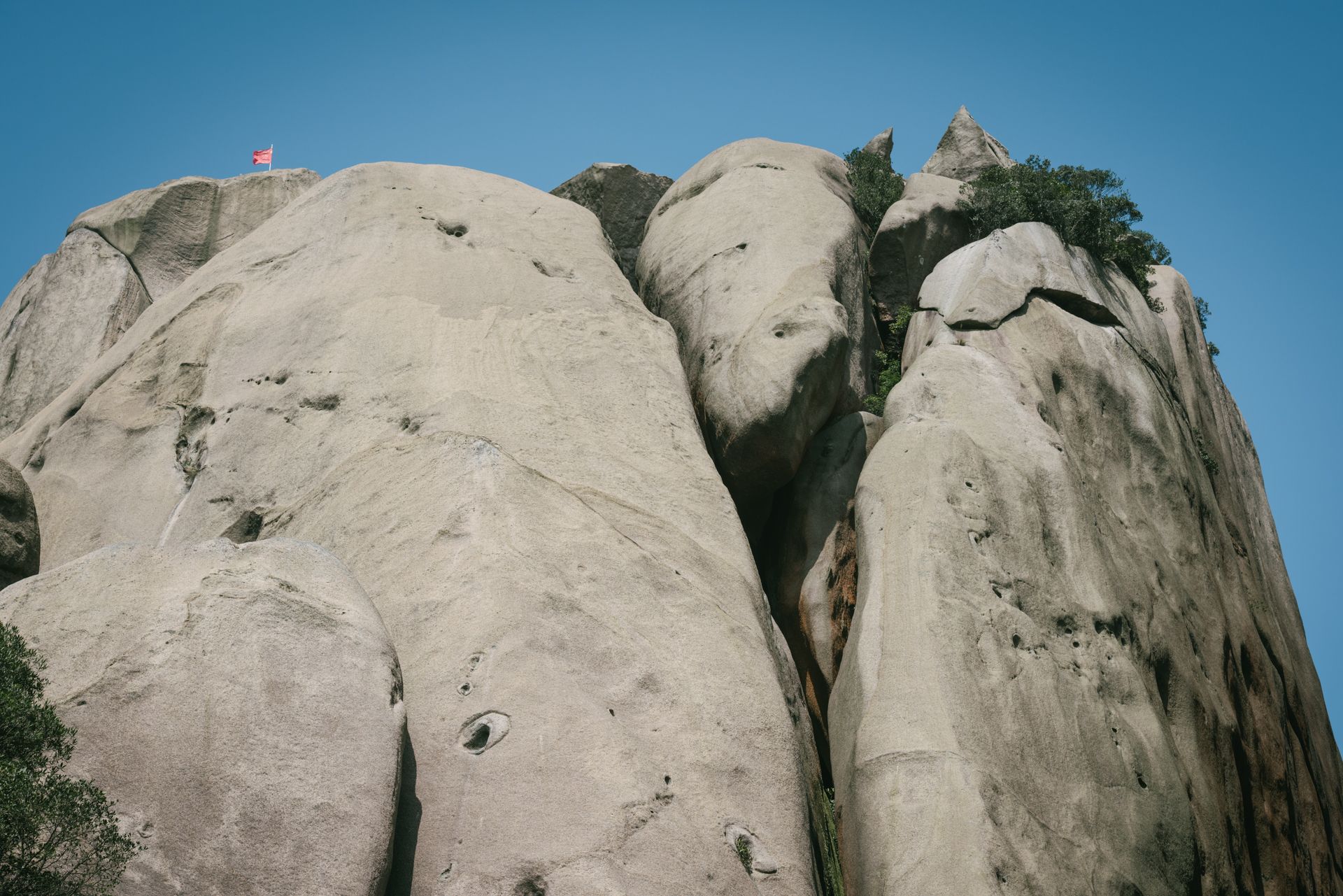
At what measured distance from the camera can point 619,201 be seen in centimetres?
1989

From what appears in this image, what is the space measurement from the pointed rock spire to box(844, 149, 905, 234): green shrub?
2.59ft

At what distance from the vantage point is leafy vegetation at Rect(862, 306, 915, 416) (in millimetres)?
15641

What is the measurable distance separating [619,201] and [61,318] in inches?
345

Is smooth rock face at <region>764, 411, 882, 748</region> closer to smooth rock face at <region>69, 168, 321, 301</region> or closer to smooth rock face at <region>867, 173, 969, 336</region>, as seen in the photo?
smooth rock face at <region>867, 173, 969, 336</region>

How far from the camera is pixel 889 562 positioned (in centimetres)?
1191

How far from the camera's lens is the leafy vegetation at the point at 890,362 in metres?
15.6

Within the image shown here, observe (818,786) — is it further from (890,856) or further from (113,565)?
(113,565)

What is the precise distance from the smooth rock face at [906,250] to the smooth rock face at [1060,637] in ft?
4.19

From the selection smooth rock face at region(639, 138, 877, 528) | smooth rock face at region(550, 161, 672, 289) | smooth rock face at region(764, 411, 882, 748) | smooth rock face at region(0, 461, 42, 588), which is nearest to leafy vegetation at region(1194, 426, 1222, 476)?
smooth rock face at region(639, 138, 877, 528)

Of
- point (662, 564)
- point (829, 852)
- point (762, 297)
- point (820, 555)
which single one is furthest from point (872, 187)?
point (829, 852)

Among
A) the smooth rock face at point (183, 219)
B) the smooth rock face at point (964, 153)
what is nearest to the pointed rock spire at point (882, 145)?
the smooth rock face at point (964, 153)

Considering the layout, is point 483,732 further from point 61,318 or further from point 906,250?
point 61,318

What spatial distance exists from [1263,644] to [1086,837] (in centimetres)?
692

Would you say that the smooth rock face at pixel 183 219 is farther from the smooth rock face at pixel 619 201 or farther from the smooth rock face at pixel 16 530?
the smooth rock face at pixel 16 530
